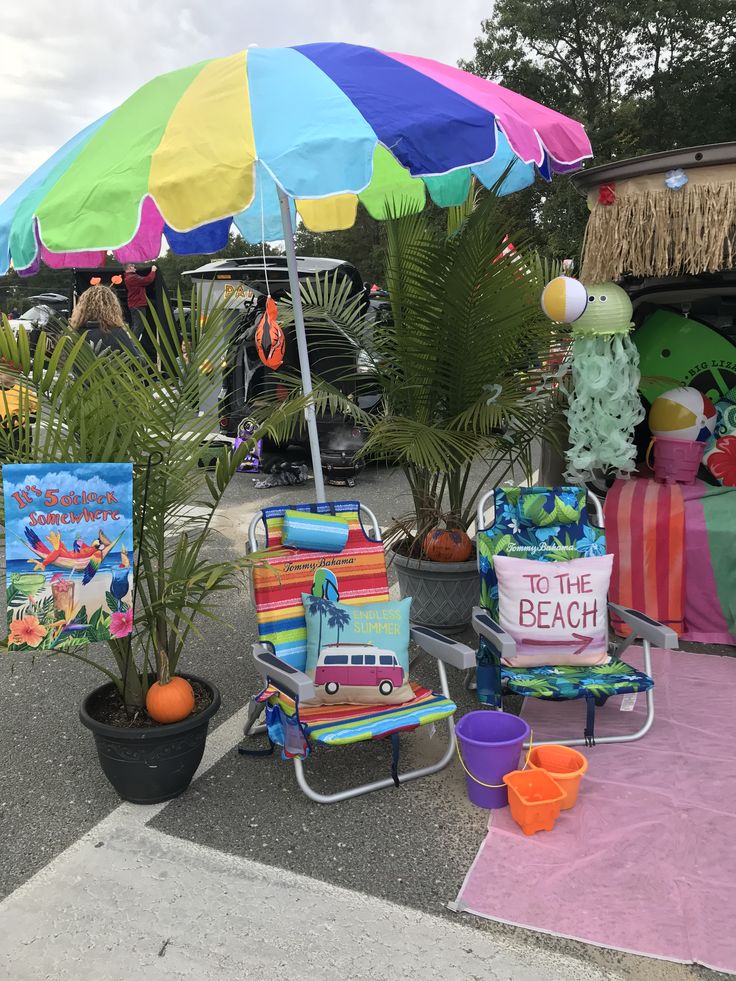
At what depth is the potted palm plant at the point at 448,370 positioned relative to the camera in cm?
369

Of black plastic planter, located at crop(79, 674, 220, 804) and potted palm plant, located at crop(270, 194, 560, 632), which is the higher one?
potted palm plant, located at crop(270, 194, 560, 632)

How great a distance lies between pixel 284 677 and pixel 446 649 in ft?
2.16

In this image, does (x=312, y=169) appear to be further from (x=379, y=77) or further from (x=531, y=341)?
(x=531, y=341)

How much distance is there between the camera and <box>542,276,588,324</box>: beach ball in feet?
12.3

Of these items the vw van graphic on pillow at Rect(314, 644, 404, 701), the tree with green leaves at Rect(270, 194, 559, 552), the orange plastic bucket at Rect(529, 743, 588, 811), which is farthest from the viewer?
the tree with green leaves at Rect(270, 194, 559, 552)

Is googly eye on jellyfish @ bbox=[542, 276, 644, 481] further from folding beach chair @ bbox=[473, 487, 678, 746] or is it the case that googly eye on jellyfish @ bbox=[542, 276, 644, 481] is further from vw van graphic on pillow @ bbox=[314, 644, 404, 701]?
vw van graphic on pillow @ bbox=[314, 644, 404, 701]

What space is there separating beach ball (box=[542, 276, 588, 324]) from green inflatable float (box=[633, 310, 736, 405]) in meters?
1.09

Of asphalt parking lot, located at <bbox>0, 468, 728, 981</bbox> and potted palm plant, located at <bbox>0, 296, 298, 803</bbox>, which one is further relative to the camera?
potted palm plant, located at <bbox>0, 296, 298, 803</bbox>

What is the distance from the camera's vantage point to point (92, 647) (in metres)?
Result: 4.34

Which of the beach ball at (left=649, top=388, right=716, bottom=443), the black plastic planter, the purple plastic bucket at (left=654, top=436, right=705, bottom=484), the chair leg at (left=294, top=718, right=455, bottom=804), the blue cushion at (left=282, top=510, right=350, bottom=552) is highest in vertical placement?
the beach ball at (left=649, top=388, right=716, bottom=443)

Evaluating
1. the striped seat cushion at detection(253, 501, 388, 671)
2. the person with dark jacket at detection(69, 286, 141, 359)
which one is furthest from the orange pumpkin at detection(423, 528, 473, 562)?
the person with dark jacket at detection(69, 286, 141, 359)

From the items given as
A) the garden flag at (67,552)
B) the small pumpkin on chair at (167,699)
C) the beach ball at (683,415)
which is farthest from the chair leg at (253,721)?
the beach ball at (683,415)

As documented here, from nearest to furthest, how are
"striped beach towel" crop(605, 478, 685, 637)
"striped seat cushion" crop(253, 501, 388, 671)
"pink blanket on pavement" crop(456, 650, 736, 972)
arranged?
"pink blanket on pavement" crop(456, 650, 736, 972), "striped seat cushion" crop(253, 501, 388, 671), "striped beach towel" crop(605, 478, 685, 637)

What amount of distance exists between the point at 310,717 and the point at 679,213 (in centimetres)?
287
